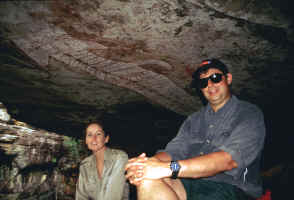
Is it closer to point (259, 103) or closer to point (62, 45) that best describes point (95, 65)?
point (62, 45)

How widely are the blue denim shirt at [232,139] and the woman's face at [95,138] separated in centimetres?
214

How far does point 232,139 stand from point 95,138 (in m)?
3.08

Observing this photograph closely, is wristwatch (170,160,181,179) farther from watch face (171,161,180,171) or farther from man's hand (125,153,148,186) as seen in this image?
man's hand (125,153,148,186)

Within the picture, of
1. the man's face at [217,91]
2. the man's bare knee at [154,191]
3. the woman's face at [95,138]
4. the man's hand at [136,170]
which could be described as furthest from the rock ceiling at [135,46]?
the man's bare knee at [154,191]

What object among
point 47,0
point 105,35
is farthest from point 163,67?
point 47,0

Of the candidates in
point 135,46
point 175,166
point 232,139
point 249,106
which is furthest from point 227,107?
point 135,46

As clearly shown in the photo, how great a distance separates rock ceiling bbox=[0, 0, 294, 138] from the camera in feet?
6.23

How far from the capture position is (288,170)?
4.31 metres

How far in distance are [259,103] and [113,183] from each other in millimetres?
4163

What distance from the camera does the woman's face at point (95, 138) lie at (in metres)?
3.74

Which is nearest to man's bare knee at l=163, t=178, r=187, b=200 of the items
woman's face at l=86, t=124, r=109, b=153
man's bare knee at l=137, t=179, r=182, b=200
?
man's bare knee at l=137, t=179, r=182, b=200

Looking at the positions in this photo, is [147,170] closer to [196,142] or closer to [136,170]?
→ [136,170]

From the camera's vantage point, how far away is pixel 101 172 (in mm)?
3721

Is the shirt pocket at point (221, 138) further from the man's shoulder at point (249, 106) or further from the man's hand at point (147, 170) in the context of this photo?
the man's hand at point (147, 170)
